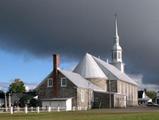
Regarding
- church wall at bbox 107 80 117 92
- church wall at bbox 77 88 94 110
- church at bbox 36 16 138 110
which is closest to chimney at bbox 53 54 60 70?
church at bbox 36 16 138 110

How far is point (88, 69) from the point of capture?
360ft

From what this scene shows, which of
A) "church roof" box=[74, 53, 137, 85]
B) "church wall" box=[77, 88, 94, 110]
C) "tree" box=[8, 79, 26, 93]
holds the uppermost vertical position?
"church roof" box=[74, 53, 137, 85]

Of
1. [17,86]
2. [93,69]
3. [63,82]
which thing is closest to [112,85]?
[93,69]

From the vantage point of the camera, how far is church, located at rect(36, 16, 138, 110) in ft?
302

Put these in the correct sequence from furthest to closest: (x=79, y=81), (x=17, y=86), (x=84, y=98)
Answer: (x=17, y=86), (x=79, y=81), (x=84, y=98)

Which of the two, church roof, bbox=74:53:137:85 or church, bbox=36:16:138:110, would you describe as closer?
church, bbox=36:16:138:110

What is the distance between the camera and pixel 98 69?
112812mm

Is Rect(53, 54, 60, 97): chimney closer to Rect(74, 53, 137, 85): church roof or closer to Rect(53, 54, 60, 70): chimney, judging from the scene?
Rect(53, 54, 60, 70): chimney

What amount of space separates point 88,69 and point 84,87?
1402 centimetres

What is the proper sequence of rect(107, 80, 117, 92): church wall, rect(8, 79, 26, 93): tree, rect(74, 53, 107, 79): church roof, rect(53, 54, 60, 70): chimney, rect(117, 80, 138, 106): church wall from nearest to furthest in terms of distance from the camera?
rect(53, 54, 60, 70): chimney → rect(74, 53, 107, 79): church roof → rect(107, 80, 117, 92): church wall → rect(117, 80, 138, 106): church wall → rect(8, 79, 26, 93): tree

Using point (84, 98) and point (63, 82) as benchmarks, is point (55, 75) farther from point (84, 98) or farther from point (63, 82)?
point (84, 98)

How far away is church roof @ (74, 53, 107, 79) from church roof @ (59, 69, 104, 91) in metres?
3.31

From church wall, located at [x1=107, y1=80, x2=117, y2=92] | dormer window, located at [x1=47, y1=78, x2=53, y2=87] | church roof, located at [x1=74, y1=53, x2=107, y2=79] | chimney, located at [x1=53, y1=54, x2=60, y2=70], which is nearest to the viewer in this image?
chimney, located at [x1=53, y1=54, x2=60, y2=70]

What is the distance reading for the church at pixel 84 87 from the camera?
92062mm
